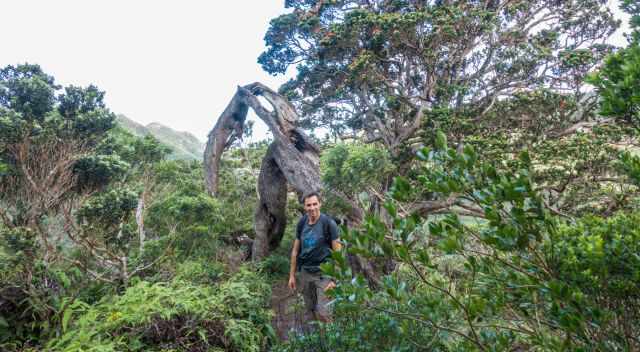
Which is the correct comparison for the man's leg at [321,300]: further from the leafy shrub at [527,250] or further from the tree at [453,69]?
the tree at [453,69]

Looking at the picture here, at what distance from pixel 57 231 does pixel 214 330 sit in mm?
3370

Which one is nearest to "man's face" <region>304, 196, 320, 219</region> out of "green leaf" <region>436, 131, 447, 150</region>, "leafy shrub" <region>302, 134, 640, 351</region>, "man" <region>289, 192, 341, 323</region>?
"man" <region>289, 192, 341, 323</region>

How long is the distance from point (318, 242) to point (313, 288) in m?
0.53

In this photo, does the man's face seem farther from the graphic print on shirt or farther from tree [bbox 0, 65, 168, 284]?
tree [bbox 0, 65, 168, 284]

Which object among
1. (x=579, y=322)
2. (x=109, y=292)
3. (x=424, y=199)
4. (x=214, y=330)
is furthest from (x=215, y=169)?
(x=579, y=322)

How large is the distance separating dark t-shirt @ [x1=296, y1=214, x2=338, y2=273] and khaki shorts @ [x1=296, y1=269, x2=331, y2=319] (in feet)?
0.24

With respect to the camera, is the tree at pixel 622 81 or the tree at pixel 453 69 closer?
the tree at pixel 622 81

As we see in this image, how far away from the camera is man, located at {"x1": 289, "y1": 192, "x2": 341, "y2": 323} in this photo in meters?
3.74

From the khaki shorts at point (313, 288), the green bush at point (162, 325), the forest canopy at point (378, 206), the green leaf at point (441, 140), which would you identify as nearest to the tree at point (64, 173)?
the forest canopy at point (378, 206)

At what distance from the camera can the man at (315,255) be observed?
374 centimetres

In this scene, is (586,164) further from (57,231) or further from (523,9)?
(57,231)

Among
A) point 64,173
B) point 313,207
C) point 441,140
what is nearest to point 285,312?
point 313,207

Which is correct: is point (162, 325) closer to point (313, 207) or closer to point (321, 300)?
point (321, 300)

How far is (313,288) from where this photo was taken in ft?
12.6
